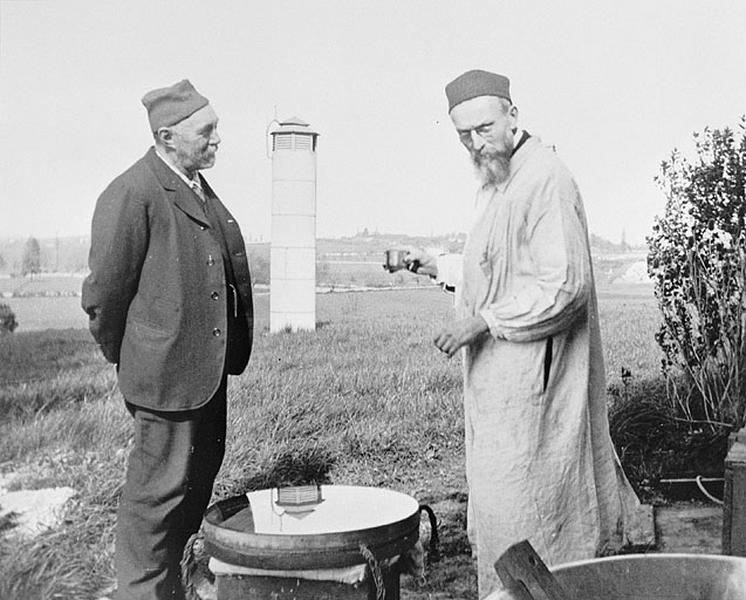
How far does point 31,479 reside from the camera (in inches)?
141

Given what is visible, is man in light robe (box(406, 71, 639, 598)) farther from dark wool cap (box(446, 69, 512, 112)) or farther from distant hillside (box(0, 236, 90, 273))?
distant hillside (box(0, 236, 90, 273))

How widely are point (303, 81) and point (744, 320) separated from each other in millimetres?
2482

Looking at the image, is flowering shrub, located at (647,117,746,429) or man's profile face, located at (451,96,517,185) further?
flowering shrub, located at (647,117,746,429)

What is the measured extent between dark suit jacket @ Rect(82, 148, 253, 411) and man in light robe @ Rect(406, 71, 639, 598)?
88 centimetres

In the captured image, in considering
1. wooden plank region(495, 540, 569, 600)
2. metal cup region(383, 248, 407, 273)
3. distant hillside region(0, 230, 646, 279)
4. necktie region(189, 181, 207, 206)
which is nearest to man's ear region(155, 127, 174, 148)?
necktie region(189, 181, 207, 206)

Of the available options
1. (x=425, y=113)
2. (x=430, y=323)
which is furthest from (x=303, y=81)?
(x=430, y=323)

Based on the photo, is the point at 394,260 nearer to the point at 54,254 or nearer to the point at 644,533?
the point at 54,254

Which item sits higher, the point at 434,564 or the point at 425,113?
the point at 425,113

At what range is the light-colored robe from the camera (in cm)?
306

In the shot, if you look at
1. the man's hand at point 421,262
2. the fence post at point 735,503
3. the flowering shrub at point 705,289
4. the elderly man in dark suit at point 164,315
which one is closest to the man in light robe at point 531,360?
the man's hand at point 421,262

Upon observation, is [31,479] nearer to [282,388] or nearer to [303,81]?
[282,388]

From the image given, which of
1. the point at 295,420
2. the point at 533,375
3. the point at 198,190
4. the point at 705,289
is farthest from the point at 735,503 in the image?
the point at 198,190

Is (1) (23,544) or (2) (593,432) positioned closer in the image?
(2) (593,432)

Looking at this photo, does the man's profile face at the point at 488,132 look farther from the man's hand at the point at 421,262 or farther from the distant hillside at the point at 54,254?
the distant hillside at the point at 54,254
